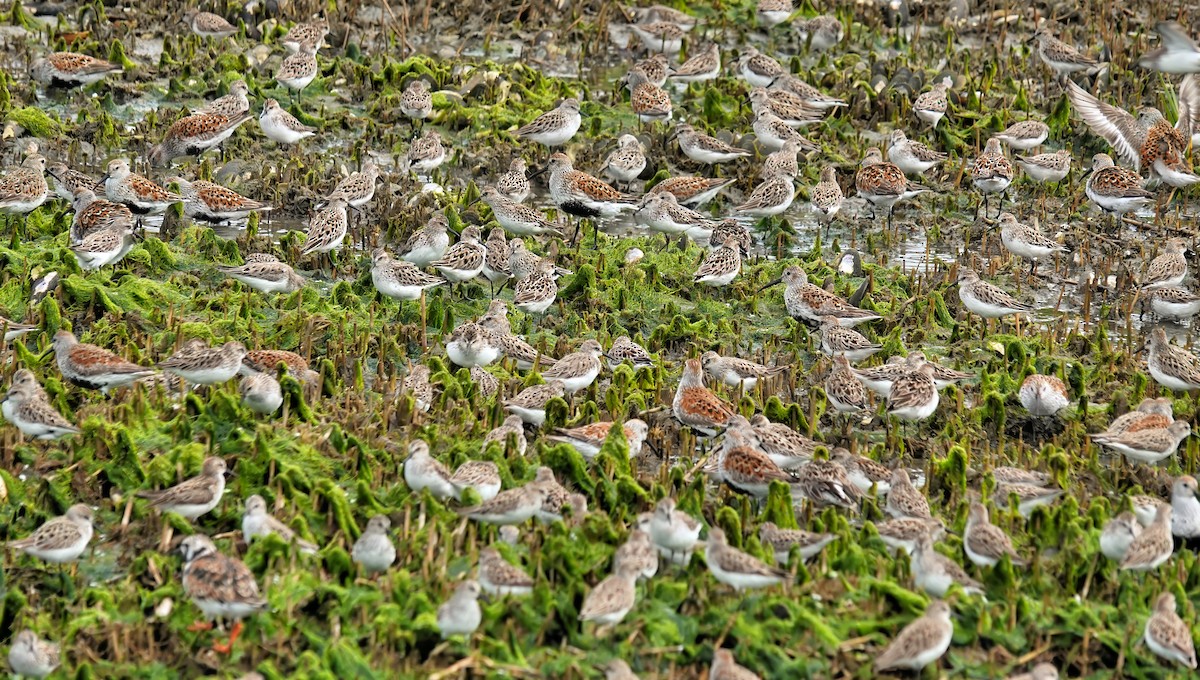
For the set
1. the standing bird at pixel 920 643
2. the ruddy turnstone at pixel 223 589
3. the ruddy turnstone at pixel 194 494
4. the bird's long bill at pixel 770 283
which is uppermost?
the ruddy turnstone at pixel 223 589

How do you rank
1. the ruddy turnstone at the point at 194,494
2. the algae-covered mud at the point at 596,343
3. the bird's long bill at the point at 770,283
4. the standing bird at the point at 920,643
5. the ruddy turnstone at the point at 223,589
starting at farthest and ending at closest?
the bird's long bill at the point at 770,283
the ruddy turnstone at the point at 194,494
the algae-covered mud at the point at 596,343
the ruddy turnstone at the point at 223,589
the standing bird at the point at 920,643

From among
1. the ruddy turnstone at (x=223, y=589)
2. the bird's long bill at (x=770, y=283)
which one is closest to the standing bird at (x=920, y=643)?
the ruddy turnstone at (x=223, y=589)

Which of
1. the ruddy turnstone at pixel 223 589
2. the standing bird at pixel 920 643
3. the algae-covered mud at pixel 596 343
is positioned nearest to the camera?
the standing bird at pixel 920 643

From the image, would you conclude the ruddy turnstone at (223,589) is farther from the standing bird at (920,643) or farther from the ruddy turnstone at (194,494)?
the standing bird at (920,643)

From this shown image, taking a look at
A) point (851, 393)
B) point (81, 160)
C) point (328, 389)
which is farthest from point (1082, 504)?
point (81, 160)

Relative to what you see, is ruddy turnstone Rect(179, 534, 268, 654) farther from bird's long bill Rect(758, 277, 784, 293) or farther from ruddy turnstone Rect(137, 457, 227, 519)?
bird's long bill Rect(758, 277, 784, 293)

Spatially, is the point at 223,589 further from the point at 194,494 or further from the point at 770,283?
the point at 770,283

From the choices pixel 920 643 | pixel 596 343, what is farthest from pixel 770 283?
pixel 920 643
